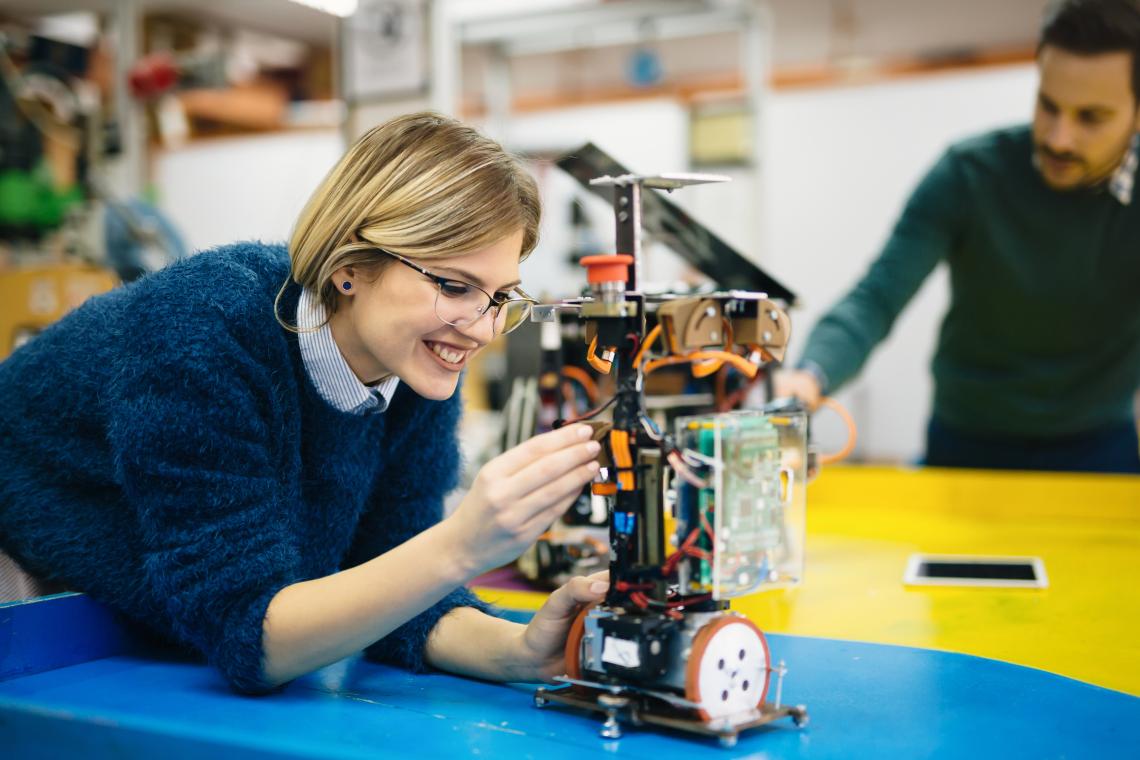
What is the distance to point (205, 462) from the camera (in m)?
0.97

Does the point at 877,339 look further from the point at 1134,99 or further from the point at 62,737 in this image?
the point at 62,737

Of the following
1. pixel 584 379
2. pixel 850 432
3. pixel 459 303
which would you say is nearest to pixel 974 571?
pixel 850 432

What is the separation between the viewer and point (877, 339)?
2311 millimetres

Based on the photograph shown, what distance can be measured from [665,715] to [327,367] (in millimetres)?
501

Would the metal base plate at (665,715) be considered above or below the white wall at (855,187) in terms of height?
below

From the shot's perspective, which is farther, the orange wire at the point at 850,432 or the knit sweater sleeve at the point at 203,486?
the orange wire at the point at 850,432

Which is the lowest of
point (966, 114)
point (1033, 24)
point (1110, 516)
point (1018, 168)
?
point (1110, 516)

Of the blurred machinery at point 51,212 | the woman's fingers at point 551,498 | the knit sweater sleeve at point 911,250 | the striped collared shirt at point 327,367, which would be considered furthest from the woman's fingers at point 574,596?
the blurred machinery at point 51,212

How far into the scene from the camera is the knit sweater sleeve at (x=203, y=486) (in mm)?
951

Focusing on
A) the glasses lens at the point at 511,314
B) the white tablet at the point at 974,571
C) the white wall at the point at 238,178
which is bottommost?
the white tablet at the point at 974,571

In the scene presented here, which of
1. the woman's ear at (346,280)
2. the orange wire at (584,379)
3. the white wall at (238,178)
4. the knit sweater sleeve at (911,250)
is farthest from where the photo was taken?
the white wall at (238,178)

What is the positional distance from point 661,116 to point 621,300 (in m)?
5.87

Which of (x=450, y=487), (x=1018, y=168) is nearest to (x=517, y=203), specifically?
(x=450, y=487)

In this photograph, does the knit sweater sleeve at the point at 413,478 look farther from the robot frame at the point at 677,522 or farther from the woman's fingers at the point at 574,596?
the robot frame at the point at 677,522
